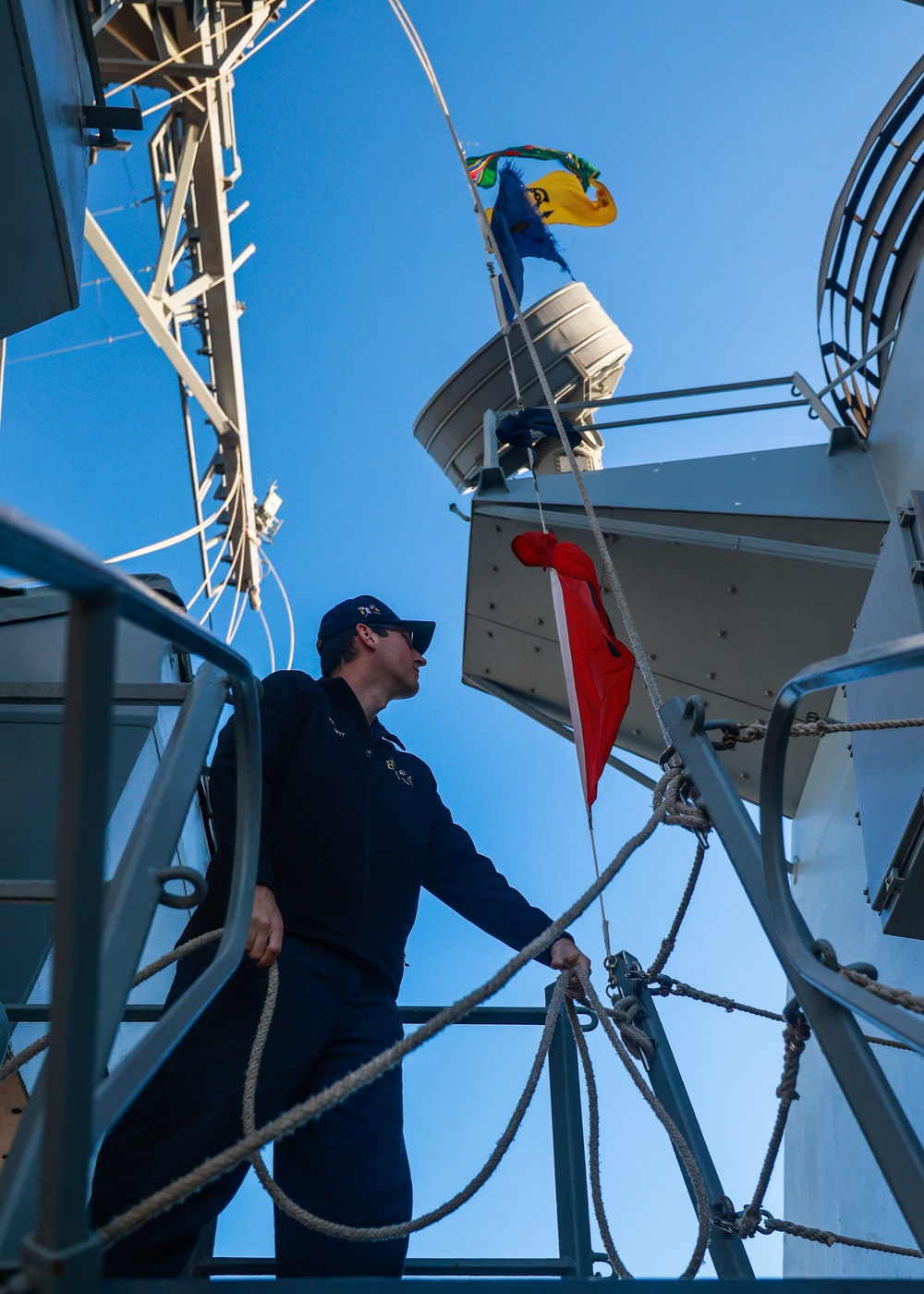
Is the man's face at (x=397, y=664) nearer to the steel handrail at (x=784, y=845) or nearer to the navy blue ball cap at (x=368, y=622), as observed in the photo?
the navy blue ball cap at (x=368, y=622)

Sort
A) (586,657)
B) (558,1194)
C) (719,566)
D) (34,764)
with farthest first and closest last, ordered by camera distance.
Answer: (719,566)
(586,657)
(34,764)
(558,1194)

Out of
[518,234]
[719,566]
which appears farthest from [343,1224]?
[518,234]

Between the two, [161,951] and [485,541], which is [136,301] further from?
[161,951]

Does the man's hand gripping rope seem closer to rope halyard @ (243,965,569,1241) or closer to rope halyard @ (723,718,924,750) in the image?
rope halyard @ (243,965,569,1241)

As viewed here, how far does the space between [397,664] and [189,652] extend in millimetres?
1626

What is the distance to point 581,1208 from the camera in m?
2.31

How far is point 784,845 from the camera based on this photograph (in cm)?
135

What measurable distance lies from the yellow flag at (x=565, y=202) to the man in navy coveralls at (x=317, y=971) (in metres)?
4.10

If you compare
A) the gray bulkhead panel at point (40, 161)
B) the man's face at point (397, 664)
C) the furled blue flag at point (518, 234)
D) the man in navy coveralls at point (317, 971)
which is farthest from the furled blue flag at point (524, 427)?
the man in navy coveralls at point (317, 971)

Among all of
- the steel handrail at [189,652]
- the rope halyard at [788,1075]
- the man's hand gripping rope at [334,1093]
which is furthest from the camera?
the rope halyard at [788,1075]

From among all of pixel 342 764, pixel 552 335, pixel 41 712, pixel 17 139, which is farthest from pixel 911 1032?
pixel 552 335

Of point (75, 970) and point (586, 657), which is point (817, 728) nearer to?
point (75, 970)

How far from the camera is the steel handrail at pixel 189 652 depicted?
0.78 meters

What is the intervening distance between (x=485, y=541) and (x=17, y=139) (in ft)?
9.86
